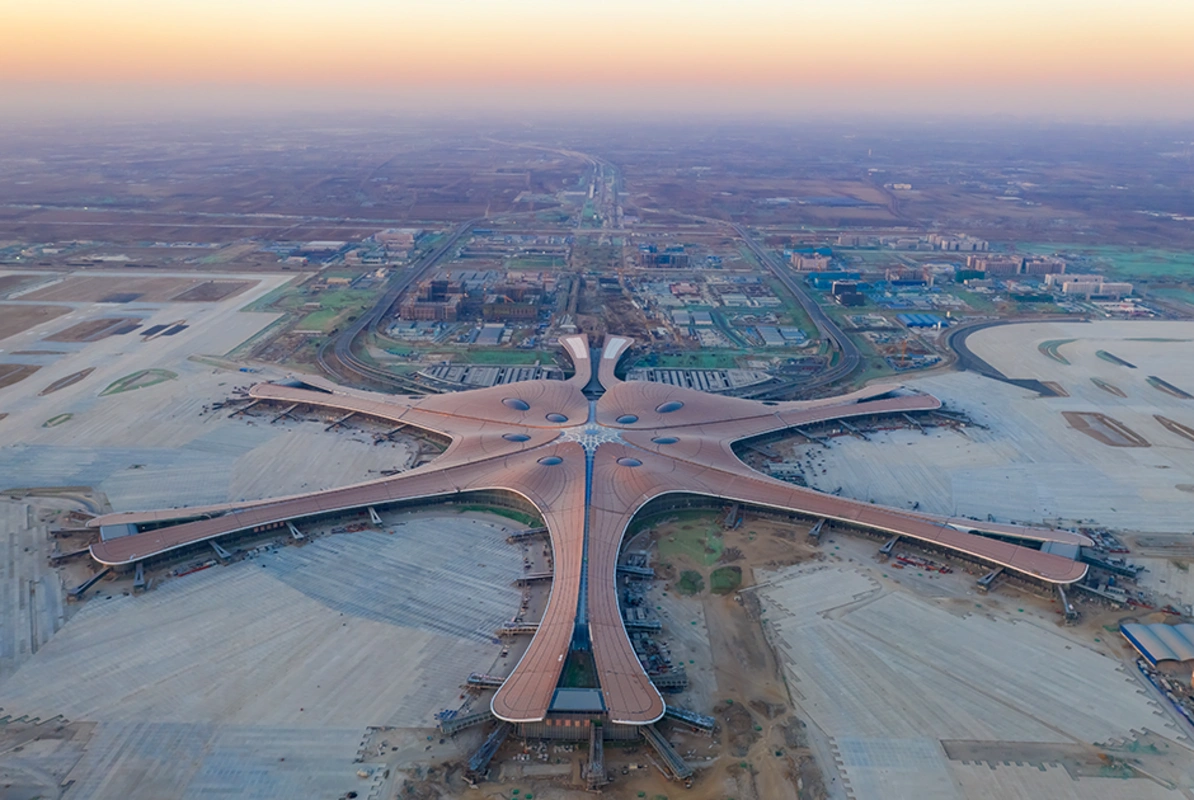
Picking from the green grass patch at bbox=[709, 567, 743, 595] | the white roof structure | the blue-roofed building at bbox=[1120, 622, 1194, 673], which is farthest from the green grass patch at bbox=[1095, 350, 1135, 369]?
the green grass patch at bbox=[709, 567, 743, 595]

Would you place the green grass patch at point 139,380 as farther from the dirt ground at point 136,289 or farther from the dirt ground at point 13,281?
the dirt ground at point 13,281

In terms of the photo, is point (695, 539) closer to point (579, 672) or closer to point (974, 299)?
point (579, 672)

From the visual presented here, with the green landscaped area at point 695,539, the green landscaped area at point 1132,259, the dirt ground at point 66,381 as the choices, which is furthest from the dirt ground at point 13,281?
the green landscaped area at point 1132,259

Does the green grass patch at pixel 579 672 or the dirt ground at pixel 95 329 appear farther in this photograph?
the dirt ground at pixel 95 329

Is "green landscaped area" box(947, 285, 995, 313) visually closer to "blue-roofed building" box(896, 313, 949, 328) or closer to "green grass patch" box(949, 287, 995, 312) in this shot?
"green grass patch" box(949, 287, 995, 312)

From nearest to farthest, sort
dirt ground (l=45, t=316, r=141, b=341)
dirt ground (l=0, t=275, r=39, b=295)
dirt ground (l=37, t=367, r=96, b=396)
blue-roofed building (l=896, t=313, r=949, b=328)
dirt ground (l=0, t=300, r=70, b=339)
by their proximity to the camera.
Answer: dirt ground (l=37, t=367, r=96, b=396) → dirt ground (l=45, t=316, r=141, b=341) → dirt ground (l=0, t=300, r=70, b=339) → blue-roofed building (l=896, t=313, r=949, b=328) → dirt ground (l=0, t=275, r=39, b=295)

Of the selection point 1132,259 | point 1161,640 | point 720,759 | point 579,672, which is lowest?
point 1132,259

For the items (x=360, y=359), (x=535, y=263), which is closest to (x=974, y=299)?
(x=535, y=263)
